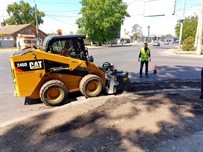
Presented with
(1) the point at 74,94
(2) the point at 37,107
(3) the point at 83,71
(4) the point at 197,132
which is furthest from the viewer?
(1) the point at 74,94

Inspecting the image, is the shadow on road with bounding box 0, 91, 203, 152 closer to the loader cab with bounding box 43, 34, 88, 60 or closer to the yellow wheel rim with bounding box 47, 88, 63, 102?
the yellow wheel rim with bounding box 47, 88, 63, 102

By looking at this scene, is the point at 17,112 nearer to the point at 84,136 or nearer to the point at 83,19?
the point at 84,136

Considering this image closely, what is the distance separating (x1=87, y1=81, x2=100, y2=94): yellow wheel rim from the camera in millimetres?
5634

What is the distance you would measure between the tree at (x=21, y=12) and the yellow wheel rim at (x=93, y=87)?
6137cm

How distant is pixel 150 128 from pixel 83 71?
2.97m

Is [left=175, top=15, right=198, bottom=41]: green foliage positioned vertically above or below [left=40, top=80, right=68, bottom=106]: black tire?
above

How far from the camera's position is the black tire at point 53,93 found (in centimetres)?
498

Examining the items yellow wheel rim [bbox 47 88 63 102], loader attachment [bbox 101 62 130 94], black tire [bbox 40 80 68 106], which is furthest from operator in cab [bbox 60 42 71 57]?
loader attachment [bbox 101 62 130 94]

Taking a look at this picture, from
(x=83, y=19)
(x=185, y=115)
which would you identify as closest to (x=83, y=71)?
(x=185, y=115)

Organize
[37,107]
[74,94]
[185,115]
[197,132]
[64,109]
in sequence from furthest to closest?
[74,94] → [37,107] → [64,109] → [185,115] → [197,132]

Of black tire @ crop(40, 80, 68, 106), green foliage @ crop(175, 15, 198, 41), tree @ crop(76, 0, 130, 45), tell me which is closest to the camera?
black tire @ crop(40, 80, 68, 106)

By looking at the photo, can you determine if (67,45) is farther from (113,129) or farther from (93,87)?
(113,129)

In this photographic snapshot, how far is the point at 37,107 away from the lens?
17.1 ft

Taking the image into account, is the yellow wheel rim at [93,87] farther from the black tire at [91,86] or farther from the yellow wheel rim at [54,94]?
the yellow wheel rim at [54,94]
